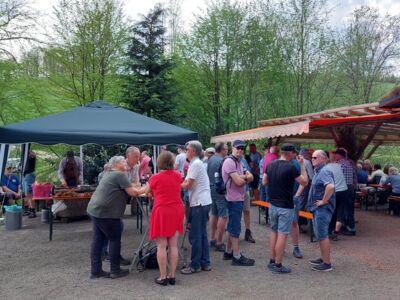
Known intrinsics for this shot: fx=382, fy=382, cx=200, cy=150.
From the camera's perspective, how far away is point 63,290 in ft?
14.0

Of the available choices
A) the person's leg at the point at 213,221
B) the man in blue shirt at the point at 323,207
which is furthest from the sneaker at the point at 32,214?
the man in blue shirt at the point at 323,207

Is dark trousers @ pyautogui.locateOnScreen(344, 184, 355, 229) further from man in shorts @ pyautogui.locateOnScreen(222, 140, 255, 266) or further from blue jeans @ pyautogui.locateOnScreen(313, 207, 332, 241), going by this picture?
man in shorts @ pyautogui.locateOnScreen(222, 140, 255, 266)

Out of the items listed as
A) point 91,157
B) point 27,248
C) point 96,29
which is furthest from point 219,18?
point 27,248

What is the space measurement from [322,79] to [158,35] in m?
7.78

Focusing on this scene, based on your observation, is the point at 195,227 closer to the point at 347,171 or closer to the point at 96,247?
the point at 96,247

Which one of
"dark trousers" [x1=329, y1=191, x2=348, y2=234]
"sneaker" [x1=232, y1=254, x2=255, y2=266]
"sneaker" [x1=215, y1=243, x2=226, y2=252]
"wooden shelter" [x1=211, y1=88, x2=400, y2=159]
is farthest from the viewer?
"dark trousers" [x1=329, y1=191, x2=348, y2=234]

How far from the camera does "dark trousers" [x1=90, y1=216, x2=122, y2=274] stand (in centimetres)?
454

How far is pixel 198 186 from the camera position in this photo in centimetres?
473

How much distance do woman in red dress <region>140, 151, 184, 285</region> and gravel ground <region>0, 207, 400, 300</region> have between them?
38cm

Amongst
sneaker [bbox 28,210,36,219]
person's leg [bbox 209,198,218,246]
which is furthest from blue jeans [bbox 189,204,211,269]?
sneaker [bbox 28,210,36,219]

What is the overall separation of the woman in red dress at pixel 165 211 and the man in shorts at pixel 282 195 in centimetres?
120

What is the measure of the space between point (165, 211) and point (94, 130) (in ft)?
8.42

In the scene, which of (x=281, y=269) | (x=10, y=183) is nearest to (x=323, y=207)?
(x=281, y=269)

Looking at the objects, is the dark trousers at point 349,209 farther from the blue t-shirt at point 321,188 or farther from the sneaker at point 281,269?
the sneaker at point 281,269
